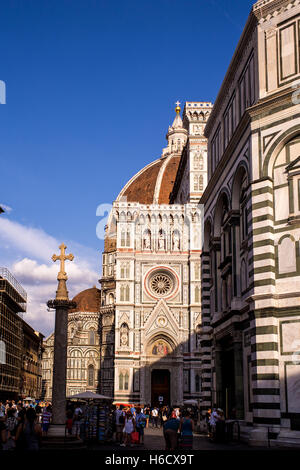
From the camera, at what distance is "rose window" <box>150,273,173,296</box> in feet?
205

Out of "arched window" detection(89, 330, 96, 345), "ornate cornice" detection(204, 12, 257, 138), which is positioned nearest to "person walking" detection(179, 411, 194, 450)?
"ornate cornice" detection(204, 12, 257, 138)

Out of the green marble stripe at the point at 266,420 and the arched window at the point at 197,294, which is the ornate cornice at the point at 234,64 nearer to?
the green marble stripe at the point at 266,420

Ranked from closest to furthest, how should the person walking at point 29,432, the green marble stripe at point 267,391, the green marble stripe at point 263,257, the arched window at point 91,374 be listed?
the person walking at point 29,432 → the green marble stripe at point 267,391 → the green marble stripe at point 263,257 → the arched window at point 91,374

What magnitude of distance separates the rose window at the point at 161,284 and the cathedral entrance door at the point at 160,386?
7798mm

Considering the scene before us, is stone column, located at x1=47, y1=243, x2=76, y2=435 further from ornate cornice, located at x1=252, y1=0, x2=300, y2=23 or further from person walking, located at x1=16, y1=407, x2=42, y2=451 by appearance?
ornate cornice, located at x1=252, y1=0, x2=300, y2=23

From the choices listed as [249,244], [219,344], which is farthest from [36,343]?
[249,244]

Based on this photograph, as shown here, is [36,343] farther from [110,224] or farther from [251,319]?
[251,319]

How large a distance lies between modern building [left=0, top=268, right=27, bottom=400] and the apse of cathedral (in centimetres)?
1008

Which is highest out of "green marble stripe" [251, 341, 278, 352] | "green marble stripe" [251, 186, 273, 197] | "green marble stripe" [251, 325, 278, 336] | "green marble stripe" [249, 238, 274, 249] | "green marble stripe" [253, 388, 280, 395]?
"green marble stripe" [251, 186, 273, 197]

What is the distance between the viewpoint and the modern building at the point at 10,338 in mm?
54375

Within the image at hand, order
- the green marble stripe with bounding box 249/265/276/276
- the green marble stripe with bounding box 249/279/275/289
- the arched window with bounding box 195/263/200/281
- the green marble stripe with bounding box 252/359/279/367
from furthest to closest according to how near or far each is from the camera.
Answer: the arched window with bounding box 195/263/200/281, the green marble stripe with bounding box 249/265/276/276, the green marble stripe with bounding box 249/279/275/289, the green marble stripe with bounding box 252/359/279/367

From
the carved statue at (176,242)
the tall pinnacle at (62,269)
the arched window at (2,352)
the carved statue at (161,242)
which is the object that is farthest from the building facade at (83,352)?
the tall pinnacle at (62,269)

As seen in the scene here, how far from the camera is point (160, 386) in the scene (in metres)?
60.8
